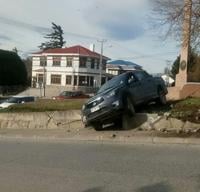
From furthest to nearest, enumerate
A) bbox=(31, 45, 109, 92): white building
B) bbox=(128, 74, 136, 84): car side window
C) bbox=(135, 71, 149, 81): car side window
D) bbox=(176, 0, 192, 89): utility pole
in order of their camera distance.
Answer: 1. bbox=(31, 45, 109, 92): white building
2. bbox=(176, 0, 192, 89): utility pole
3. bbox=(135, 71, 149, 81): car side window
4. bbox=(128, 74, 136, 84): car side window

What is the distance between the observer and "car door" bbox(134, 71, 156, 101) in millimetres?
19000

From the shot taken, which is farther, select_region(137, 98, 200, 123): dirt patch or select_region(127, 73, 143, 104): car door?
select_region(127, 73, 143, 104): car door

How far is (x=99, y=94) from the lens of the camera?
17.7 meters

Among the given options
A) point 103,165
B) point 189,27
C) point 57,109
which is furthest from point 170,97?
point 103,165

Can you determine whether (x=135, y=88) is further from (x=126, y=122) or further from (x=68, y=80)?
(x=68, y=80)

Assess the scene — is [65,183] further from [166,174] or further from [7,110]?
[7,110]

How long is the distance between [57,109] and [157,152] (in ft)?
29.4

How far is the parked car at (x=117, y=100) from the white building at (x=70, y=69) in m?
80.7

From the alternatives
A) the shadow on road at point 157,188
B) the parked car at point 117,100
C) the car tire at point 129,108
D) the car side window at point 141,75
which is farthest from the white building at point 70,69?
the shadow on road at point 157,188

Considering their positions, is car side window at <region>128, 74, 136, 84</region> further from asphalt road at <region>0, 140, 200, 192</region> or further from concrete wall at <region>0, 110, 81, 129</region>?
asphalt road at <region>0, 140, 200, 192</region>

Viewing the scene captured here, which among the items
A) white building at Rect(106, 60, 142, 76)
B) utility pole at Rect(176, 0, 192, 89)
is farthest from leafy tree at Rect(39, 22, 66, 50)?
utility pole at Rect(176, 0, 192, 89)

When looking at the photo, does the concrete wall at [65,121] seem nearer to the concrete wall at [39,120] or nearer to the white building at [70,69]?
the concrete wall at [39,120]

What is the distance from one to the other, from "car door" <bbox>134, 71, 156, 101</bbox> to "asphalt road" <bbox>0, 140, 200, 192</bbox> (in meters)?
4.59

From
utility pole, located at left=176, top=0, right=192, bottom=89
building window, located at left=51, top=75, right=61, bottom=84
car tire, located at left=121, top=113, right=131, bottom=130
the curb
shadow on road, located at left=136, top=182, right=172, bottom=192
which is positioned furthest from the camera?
building window, located at left=51, top=75, right=61, bottom=84
